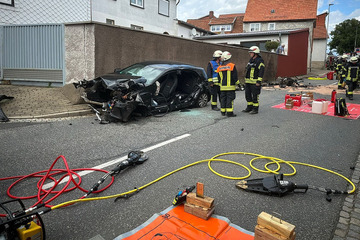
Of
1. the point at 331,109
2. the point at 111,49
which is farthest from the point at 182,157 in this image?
the point at 331,109

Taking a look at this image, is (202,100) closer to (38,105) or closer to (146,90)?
(146,90)

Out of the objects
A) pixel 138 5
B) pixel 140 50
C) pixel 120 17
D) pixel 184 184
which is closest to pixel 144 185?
pixel 184 184

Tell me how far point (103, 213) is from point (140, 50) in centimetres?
978

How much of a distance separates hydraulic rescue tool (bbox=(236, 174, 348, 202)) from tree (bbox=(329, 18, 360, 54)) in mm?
72154

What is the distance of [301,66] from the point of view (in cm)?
3108

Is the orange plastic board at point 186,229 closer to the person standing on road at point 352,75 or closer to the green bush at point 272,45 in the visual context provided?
the person standing on road at point 352,75

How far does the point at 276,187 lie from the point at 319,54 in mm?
51049

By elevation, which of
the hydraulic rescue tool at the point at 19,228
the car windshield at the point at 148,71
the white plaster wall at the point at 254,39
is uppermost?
the white plaster wall at the point at 254,39

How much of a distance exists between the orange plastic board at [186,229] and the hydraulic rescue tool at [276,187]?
88cm

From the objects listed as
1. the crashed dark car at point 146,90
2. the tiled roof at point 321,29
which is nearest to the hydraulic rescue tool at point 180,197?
the crashed dark car at point 146,90

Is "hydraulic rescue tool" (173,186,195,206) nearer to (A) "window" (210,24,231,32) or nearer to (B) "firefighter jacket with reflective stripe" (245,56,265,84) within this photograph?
(B) "firefighter jacket with reflective stripe" (245,56,265,84)

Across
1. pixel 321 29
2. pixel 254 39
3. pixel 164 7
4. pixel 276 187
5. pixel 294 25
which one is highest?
pixel 321 29

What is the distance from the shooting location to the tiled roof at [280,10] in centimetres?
4044

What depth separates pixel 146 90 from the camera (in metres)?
7.41
